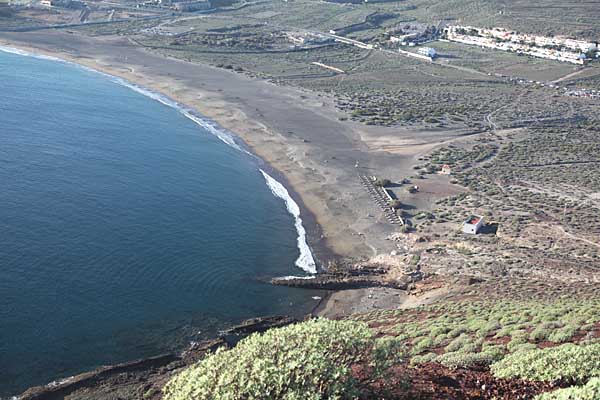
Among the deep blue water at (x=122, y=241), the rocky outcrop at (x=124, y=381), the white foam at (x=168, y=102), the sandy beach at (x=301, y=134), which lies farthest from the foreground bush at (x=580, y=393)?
the white foam at (x=168, y=102)

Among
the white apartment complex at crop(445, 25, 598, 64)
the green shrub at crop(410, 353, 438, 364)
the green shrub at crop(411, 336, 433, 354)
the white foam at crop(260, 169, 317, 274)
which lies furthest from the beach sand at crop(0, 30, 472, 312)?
the white apartment complex at crop(445, 25, 598, 64)

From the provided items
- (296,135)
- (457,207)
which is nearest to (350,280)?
(457,207)

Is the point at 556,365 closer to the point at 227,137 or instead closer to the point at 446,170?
the point at 446,170

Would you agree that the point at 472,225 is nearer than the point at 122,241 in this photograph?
No

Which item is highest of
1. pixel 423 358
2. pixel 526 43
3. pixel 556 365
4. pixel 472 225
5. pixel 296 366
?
pixel 526 43

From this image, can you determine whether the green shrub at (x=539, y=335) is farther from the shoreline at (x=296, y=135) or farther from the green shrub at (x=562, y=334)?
the shoreline at (x=296, y=135)

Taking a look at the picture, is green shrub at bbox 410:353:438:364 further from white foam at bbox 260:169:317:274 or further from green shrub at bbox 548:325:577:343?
white foam at bbox 260:169:317:274
